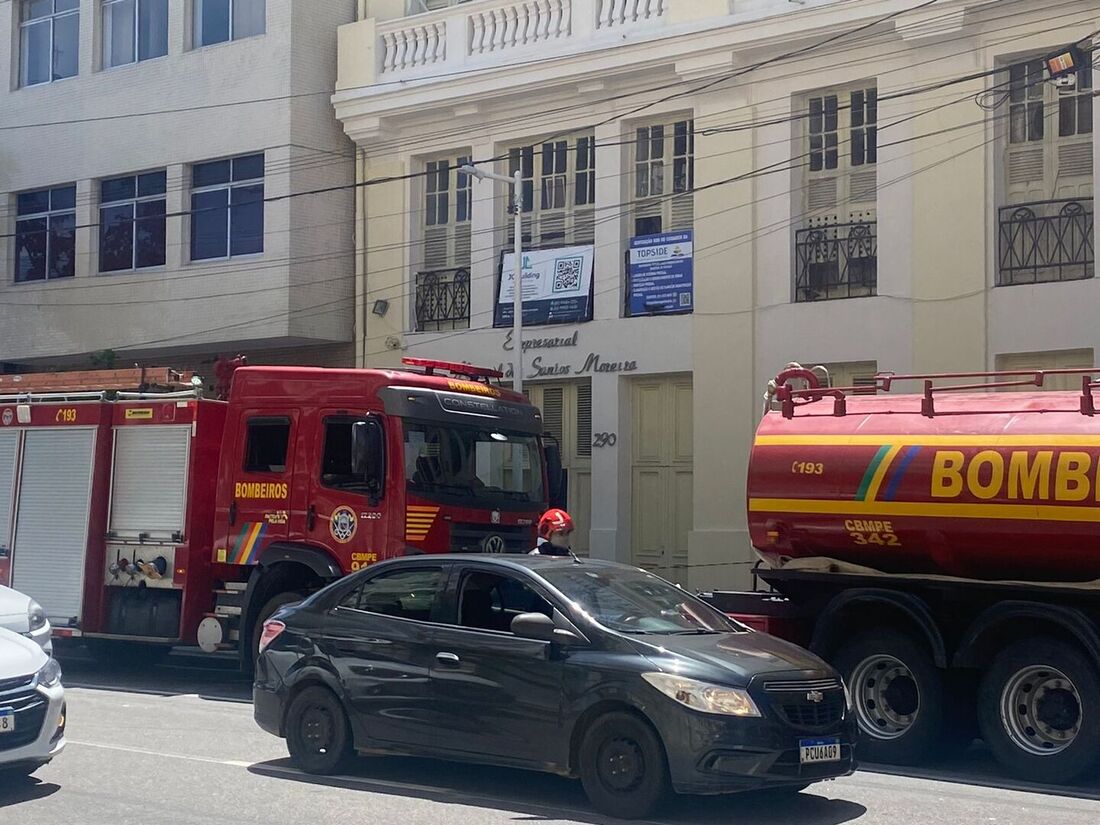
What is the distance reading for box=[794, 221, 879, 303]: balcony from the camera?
20.2 metres

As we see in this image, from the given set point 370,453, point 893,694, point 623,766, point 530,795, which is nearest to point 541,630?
point 623,766

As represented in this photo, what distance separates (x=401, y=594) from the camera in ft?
33.7

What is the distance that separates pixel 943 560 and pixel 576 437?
1210 cm

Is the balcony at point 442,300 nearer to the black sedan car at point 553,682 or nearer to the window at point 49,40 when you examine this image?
the window at point 49,40

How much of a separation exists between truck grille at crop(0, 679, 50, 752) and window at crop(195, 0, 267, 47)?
17.6 metres

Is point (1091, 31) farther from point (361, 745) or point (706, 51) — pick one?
point (361, 745)

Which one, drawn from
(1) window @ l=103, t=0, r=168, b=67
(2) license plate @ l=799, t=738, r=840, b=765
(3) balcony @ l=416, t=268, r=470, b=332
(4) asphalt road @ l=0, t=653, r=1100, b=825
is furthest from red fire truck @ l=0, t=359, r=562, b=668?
(1) window @ l=103, t=0, r=168, b=67

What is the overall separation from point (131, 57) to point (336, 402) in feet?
48.7

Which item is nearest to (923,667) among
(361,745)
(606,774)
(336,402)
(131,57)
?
(606,774)

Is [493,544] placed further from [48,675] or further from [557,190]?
[557,190]

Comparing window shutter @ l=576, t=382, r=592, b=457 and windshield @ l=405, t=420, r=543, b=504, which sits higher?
window shutter @ l=576, t=382, r=592, b=457

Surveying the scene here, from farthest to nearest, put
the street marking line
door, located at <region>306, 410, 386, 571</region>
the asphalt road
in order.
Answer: door, located at <region>306, 410, 386, 571</region>, the street marking line, the asphalt road

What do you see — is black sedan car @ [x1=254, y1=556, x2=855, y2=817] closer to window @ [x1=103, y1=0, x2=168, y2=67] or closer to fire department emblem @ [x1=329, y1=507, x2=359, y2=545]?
fire department emblem @ [x1=329, y1=507, x2=359, y2=545]

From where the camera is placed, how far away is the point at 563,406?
23266mm
